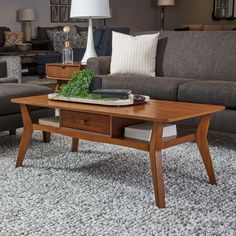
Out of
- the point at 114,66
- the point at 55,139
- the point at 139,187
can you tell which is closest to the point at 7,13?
the point at 114,66

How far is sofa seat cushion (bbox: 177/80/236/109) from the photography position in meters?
3.33

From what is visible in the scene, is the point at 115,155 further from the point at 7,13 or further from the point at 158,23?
the point at 158,23

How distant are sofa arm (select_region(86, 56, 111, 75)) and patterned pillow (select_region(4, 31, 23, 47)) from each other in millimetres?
4778

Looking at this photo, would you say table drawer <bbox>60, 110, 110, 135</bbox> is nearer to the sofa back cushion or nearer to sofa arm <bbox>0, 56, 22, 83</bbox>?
the sofa back cushion

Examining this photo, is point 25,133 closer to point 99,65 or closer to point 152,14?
point 99,65

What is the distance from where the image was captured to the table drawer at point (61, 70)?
4.79m

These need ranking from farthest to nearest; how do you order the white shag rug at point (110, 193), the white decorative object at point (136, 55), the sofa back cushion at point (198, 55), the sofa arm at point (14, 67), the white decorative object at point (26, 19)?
the white decorative object at point (26, 19) < the sofa arm at point (14, 67) < the white decorative object at point (136, 55) < the sofa back cushion at point (198, 55) < the white shag rug at point (110, 193)

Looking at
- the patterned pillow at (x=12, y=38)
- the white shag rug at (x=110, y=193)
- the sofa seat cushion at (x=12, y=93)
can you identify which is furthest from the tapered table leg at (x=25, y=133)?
the patterned pillow at (x=12, y=38)

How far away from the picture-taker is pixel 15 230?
6.61ft

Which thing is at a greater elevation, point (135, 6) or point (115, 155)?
point (135, 6)

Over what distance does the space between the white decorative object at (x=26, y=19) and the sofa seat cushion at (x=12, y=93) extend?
573cm

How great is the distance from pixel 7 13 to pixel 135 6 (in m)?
3.28

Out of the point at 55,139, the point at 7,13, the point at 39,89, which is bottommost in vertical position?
the point at 55,139

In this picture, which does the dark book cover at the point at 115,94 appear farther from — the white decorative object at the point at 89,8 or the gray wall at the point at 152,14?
the gray wall at the point at 152,14
